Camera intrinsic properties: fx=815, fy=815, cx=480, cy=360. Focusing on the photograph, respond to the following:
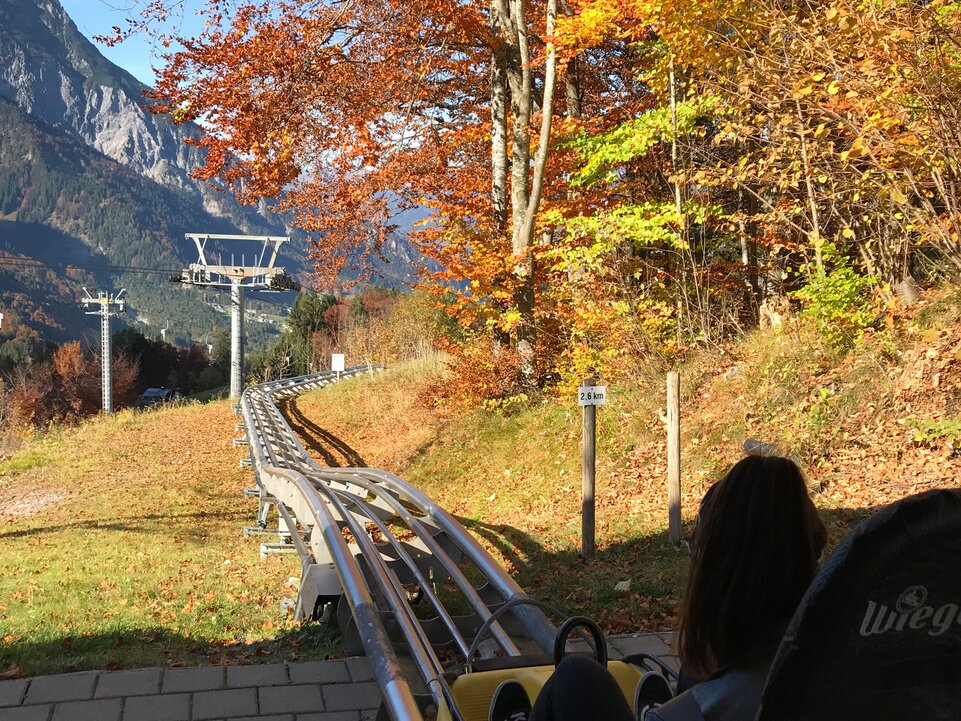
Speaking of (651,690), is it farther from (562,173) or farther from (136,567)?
(562,173)

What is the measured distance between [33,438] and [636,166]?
21.6 meters

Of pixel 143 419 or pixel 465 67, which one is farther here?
pixel 143 419

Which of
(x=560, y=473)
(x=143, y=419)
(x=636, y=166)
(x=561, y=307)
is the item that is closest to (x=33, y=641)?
(x=560, y=473)

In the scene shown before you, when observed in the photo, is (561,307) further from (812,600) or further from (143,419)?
(143,419)

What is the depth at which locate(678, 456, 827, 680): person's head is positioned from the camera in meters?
1.71

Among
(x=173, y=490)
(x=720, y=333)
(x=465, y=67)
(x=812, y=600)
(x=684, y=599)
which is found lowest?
(x=173, y=490)

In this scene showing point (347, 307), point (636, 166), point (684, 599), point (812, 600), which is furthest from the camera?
point (347, 307)

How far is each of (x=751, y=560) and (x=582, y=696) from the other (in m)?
0.49

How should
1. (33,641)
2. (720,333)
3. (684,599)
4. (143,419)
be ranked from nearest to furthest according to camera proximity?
1. (684,599)
2. (33,641)
3. (720,333)
4. (143,419)

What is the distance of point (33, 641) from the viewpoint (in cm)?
550

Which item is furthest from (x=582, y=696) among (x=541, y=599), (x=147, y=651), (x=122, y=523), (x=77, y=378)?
(x=77, y=378)

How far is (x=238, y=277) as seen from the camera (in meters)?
48.6

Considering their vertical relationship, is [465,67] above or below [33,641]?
above

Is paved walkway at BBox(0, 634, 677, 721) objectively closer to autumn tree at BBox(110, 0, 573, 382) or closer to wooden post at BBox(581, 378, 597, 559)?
wooden post at BBox(581, 378, 597, 559)
